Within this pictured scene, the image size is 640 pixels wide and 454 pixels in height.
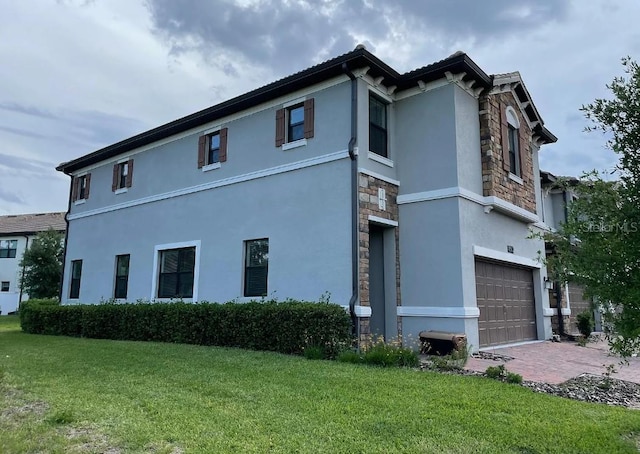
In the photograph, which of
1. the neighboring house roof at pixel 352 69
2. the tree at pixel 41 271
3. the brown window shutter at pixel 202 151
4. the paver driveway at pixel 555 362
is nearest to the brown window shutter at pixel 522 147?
the neighboring house roof at pixel 352 69

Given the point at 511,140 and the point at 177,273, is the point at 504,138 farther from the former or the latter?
the point at 177,273

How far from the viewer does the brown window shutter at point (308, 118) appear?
1172cm

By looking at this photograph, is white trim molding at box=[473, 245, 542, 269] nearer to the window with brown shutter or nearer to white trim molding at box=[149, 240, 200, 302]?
the window with brown shutter

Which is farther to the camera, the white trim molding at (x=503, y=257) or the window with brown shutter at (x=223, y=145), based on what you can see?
the window with brown shutter at (x=223, y=145)

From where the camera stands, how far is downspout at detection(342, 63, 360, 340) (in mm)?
9883

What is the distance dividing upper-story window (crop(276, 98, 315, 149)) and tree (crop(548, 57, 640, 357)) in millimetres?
7755

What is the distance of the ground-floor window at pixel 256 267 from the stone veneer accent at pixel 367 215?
3.00m

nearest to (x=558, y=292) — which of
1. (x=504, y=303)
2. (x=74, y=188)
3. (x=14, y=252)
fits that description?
(x=504, y=303)

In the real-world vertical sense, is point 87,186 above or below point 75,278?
above

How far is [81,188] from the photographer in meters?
19.1

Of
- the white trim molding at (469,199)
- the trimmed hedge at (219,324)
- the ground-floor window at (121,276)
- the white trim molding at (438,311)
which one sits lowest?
the trimmed hedge at (219,324)

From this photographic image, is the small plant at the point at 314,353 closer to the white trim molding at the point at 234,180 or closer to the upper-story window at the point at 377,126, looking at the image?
the white trim molding at the point at 234,180

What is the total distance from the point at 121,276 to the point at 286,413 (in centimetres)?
1303

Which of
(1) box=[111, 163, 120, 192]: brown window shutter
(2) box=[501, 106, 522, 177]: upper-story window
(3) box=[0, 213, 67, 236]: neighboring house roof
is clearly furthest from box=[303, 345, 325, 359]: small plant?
(3) box=[0, 213, 67, 236]: neighboring house roof
